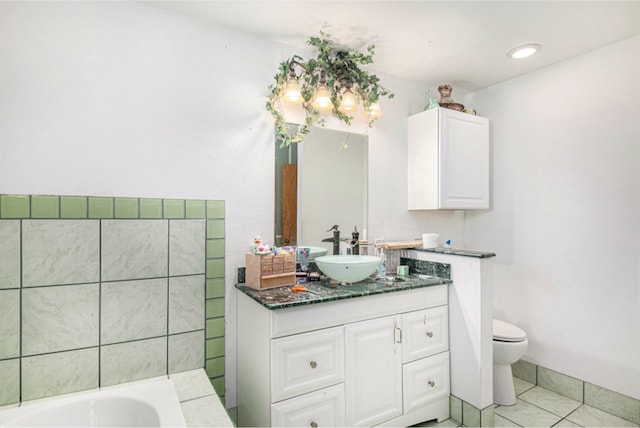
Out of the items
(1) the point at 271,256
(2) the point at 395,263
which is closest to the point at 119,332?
(1) the point at 271,256

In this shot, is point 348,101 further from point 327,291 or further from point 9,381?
point 9,381

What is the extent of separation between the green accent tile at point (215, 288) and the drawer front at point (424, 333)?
3.44ft

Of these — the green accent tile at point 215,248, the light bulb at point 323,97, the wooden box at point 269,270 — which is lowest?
the wooden box at point 269,270

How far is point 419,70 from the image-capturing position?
8.44 ft

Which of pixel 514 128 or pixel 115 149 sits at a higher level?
pixel 514 128

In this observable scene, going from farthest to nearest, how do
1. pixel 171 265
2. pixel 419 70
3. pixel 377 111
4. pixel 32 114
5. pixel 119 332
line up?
pixel 419 70
pixel 377 111
pixel 171 265
pixel 119 332
pixel 32 114

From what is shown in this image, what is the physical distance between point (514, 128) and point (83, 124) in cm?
287

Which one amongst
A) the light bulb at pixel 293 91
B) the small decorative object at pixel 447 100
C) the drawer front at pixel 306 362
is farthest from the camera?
the small decorative object at pixel 447 100

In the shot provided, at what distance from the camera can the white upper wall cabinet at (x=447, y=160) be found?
251 cm

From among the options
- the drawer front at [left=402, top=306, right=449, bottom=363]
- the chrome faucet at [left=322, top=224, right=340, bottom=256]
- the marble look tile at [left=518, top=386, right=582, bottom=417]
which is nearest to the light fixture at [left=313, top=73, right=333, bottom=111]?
the chrome faucet at [left=322, top=224, right=340, bottom=256]

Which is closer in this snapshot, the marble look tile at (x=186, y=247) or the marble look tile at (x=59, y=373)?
the marble look tile at (x=59, y=373)

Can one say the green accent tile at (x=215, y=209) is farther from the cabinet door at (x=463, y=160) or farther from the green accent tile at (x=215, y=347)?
the cabinet door at (x=463, y=160)

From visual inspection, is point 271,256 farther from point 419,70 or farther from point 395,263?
point 419,70

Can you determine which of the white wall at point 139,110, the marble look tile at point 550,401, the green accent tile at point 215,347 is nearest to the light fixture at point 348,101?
the white wall at point 139,110
